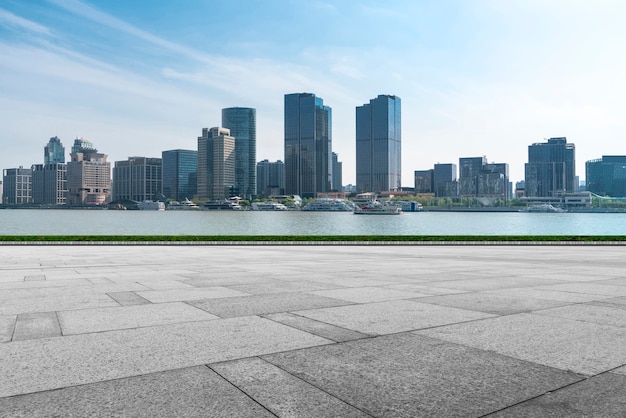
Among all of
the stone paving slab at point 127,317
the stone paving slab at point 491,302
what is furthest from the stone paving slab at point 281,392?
the stone paving slab at point 491,302

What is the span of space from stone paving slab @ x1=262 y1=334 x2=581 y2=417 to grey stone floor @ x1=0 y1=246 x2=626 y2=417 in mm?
23

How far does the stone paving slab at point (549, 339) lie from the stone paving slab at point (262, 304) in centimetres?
305

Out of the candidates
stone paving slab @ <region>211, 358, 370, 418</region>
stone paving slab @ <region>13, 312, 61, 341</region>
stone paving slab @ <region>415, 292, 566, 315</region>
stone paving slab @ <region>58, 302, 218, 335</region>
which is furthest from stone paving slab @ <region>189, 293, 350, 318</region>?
stone paving slab @ <region>211, 358, 370, 418</region>

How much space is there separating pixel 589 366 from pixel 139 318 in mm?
6977

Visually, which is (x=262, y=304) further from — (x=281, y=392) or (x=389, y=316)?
(x=281, y=392)

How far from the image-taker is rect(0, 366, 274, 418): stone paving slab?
4684 mm

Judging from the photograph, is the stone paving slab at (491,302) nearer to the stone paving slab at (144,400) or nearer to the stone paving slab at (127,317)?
the stone paving slab at (127,317)

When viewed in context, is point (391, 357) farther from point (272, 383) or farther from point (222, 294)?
point (222, 294)

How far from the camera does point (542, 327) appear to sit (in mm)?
8367

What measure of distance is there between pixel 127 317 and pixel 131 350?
2.44 meters

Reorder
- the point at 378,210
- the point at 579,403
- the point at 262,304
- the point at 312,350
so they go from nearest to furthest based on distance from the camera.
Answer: the point at 579,403 → the point at 312,350 → the point at 262,304 → the point at 378,210

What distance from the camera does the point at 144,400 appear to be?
5.01 meters

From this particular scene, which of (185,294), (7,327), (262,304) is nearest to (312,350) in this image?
(262,304)

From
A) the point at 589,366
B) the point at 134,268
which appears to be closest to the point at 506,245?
the point at 134,268
